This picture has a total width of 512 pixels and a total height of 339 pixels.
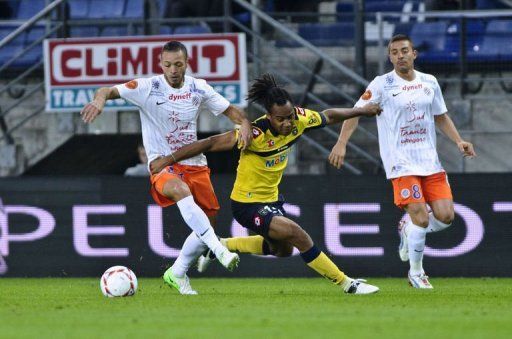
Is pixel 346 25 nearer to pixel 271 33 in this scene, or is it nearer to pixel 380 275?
pixel 271 33

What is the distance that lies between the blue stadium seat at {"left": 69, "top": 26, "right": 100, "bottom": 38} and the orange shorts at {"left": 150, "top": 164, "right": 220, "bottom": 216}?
7.06 m

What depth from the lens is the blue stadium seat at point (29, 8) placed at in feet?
65.8

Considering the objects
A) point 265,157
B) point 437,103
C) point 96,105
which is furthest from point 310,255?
point 437,103

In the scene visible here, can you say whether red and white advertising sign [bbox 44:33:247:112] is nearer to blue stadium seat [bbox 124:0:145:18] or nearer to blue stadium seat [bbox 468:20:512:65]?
→ blue stadium seat [bbox 124:0:145:18]

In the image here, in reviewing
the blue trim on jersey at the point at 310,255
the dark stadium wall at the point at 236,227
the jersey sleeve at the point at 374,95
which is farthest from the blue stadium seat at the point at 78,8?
the blue trim on jersey at the point at 310,255

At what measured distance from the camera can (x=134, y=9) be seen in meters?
19.6

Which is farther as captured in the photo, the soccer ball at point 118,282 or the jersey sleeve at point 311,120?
the jersey sleeve at point 311,120

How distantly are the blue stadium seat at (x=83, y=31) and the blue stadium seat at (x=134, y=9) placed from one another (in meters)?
0.91

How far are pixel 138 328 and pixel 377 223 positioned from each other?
699 cm

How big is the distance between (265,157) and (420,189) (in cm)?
173

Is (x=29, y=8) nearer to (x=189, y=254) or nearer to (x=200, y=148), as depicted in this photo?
(x=189, y=254)

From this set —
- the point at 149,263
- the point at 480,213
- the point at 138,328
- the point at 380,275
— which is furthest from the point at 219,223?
the point at 138,328

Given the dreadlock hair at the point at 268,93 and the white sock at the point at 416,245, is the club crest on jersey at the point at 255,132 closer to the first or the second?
the dreadlock hair at the point at 268,93

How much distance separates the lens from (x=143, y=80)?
11.7 metres
